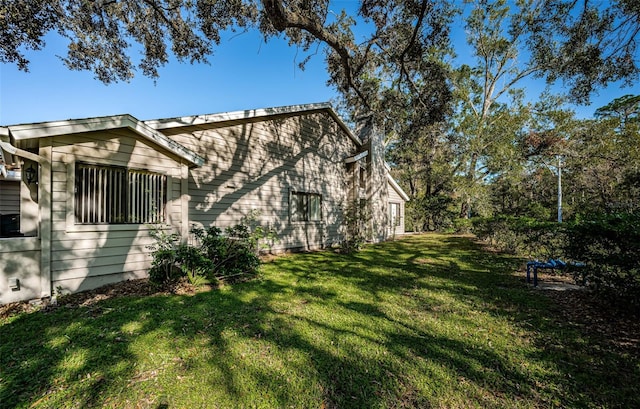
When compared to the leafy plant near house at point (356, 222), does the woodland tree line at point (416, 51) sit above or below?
above

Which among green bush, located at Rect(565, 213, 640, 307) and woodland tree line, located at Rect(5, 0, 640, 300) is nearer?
green bush, located at Rect(565, 213, 640, 307)

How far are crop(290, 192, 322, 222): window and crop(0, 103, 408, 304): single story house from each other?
0.07m

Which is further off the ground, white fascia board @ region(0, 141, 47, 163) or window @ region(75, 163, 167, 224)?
white fascia board @ region(0, 141, 47, 163)

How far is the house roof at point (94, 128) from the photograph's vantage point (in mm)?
4219

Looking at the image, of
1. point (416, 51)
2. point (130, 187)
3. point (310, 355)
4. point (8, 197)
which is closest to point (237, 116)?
point (130, 187)

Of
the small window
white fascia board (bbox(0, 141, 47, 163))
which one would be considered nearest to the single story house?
white fascia board (bbox(0, 141, 47, 163))

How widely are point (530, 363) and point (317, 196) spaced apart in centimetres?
912

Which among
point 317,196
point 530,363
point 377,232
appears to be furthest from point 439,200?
point 530,363

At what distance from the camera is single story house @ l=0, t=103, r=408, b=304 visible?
4512 mm

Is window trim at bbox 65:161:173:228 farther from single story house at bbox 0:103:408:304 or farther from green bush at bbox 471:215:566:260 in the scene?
green bush at bbox 471:215:566:260

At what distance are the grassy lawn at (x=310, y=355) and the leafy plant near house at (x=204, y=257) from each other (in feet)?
2.33

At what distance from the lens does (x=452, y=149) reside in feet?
75.3

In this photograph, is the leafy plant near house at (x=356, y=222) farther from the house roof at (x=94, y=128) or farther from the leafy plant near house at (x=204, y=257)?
the house roof at (x=94, y=128)

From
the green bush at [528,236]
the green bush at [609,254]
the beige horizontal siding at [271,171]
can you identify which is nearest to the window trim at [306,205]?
the beige horizontal siding at [271,171]
